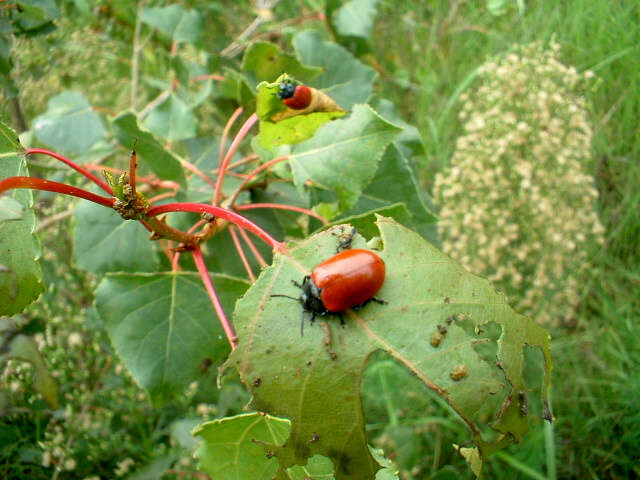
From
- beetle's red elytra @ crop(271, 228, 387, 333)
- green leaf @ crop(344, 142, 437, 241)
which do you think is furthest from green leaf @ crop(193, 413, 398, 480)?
green leaf @ crop(344, 142, 437, 241)

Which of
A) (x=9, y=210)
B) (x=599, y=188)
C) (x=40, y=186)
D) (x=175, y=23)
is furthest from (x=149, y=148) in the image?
(x=599, y=188)

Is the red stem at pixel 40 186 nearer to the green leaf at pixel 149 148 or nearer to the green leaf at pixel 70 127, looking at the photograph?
the green leaf at pixel 149 148

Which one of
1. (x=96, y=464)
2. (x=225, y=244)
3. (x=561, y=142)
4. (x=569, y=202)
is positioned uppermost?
(x=225, y=244)

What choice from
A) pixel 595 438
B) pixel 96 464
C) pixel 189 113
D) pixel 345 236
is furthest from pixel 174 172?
pixel 595 438

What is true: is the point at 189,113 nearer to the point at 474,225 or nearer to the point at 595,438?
the point at 474,225

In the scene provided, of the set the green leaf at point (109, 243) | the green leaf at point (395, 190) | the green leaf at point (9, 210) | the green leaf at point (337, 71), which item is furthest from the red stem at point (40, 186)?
the green leaf at point (337, 71)

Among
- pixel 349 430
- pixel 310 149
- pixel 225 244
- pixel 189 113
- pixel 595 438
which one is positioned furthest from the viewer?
pixel 595 438

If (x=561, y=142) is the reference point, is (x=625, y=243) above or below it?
below
